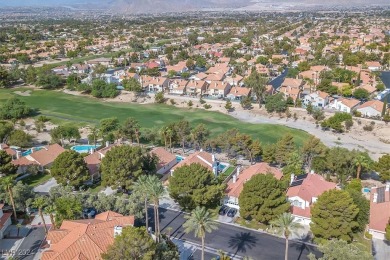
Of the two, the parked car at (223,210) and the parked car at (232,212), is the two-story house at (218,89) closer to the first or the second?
the parked car at (223,210)

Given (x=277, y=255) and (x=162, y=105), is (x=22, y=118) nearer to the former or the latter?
(x=162, y=105)

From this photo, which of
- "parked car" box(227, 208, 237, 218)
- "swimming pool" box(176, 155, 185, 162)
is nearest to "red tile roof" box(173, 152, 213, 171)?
"swimming pool" box(176, 155, 185, 162)

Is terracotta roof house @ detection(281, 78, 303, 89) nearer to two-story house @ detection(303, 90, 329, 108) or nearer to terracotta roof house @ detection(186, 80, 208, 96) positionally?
two-story house @ detection(303, 90, 329, 108)

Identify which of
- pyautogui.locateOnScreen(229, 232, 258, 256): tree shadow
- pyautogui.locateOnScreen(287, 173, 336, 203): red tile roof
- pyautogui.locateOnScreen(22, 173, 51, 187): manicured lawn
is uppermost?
pyautogui.locateOnScreen(287, 173, 336, 203): red tile roof

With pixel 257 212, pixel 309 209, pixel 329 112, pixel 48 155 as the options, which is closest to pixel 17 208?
pixel 48 155

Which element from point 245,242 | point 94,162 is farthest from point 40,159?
point 245,242

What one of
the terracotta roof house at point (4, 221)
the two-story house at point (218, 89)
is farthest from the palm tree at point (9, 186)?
the two-story house at point (218, 89)
